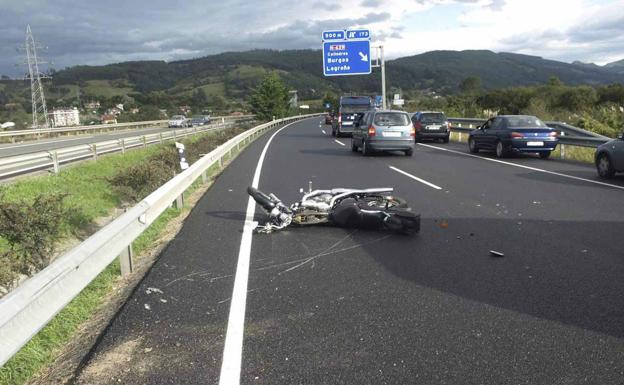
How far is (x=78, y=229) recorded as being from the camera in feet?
29.5

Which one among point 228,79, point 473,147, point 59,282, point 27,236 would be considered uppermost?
point 228,79

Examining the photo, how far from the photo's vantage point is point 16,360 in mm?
3670

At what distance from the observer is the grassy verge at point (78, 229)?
370 cm

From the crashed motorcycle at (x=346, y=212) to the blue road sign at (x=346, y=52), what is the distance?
29589 millimetres

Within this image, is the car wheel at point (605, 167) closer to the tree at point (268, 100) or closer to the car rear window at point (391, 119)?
the car rear window at point (391, 119)

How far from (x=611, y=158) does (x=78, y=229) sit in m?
10.9

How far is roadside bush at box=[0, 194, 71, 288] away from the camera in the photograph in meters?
5.59

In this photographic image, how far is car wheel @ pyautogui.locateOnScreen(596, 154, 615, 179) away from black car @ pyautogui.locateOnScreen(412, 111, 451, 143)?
13.7 m

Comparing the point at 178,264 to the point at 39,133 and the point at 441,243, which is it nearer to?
the point at 441,243

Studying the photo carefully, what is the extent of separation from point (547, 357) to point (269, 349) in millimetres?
1825

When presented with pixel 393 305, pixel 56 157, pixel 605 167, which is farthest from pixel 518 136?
pixel 393 305

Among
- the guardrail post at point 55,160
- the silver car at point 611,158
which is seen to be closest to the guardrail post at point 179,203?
the guardrail post at point 55,160

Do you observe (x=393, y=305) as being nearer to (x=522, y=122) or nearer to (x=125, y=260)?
(x=125, y=260)

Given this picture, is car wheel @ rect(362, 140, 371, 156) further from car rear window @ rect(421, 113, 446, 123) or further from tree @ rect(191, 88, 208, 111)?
tree @ rect(191, 88, 208, 111)
